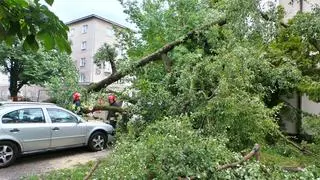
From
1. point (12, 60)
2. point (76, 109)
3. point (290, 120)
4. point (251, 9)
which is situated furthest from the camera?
point (12, 60)

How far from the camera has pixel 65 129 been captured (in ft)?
30.5

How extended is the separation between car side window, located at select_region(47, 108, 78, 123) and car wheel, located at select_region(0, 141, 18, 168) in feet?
3.94

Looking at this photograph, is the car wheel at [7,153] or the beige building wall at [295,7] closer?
the car wheel at [7,153]

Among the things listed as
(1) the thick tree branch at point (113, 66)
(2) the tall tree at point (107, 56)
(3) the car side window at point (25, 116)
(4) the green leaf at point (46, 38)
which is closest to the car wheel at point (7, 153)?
(3) the car side window at point (25, 116)

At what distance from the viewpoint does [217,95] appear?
7.71 m

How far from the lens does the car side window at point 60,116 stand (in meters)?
9.15

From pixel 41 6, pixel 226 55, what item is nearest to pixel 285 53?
pixel 226 55

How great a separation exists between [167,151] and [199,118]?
3.18 m

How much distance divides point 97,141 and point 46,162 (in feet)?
5.80

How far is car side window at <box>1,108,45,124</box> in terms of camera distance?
828cm

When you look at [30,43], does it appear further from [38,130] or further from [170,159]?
[38,130]

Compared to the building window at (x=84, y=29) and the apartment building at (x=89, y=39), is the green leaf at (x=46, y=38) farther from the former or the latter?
the building window at (x=84, y=29)

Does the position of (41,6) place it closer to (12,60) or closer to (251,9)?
(251,9)

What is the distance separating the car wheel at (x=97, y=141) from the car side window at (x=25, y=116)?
176cm
